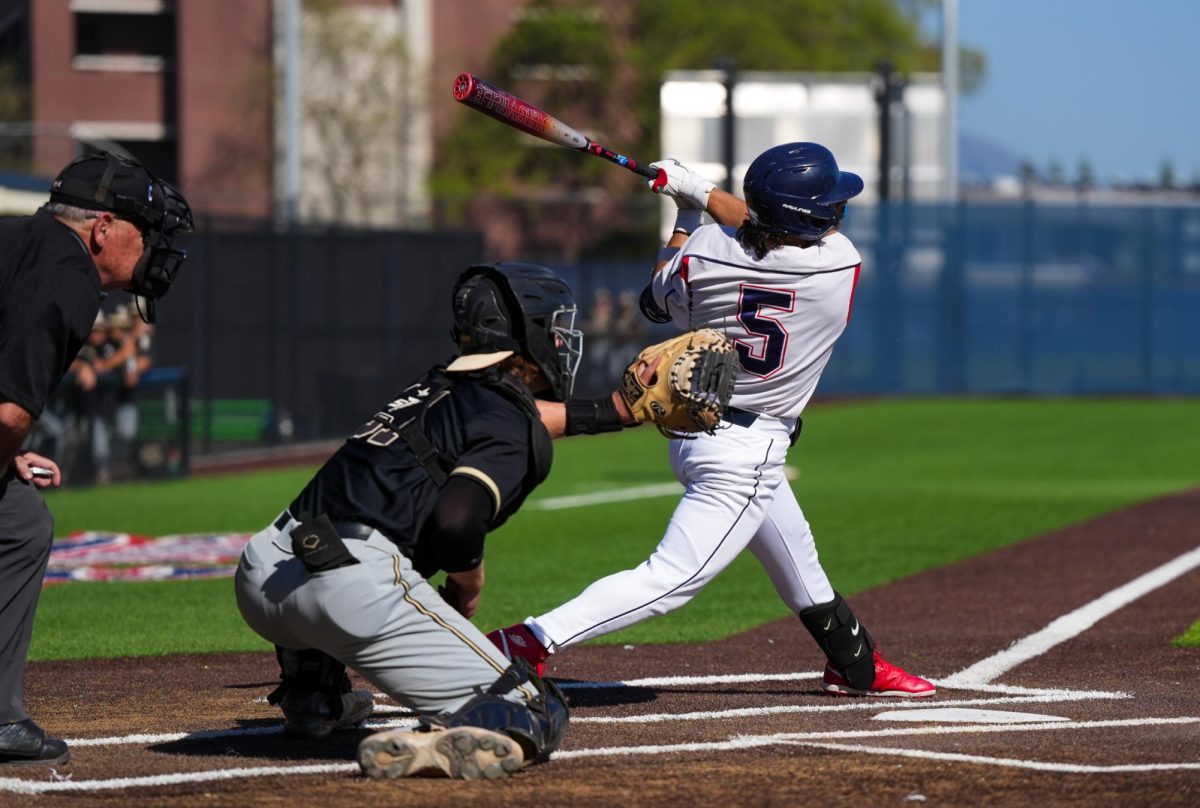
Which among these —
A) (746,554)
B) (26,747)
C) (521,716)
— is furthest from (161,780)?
(746,554)

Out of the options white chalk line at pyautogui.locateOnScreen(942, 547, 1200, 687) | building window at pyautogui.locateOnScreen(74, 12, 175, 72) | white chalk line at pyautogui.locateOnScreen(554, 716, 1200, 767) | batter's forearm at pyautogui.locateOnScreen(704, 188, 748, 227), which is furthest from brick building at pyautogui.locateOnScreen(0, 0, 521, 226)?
white chalk line at pyautogui.locateOnScreen(554, 716, 1200, 767)

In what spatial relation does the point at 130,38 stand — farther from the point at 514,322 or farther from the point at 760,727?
Answer: the point at 514,322

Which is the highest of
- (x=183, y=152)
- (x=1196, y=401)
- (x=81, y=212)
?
(x=183, y=152)

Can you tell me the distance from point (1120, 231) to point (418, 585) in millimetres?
29271

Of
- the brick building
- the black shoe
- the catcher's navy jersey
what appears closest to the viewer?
the catcher's navy jersey

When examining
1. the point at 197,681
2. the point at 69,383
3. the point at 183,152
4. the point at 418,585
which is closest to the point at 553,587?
the point at 197,681

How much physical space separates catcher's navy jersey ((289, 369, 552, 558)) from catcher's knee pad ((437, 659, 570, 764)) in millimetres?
456

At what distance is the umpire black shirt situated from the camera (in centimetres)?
505

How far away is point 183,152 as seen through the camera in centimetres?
4350

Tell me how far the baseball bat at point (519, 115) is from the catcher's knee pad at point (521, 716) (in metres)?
2.24

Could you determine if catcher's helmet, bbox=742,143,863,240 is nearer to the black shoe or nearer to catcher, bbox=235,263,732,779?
catcher, bbox=235,263,732,779

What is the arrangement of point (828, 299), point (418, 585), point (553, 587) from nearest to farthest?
point (418, 585), point (828, 299), point (553, 587)

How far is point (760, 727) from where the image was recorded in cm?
609

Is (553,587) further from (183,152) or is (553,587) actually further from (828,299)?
(183,152)
